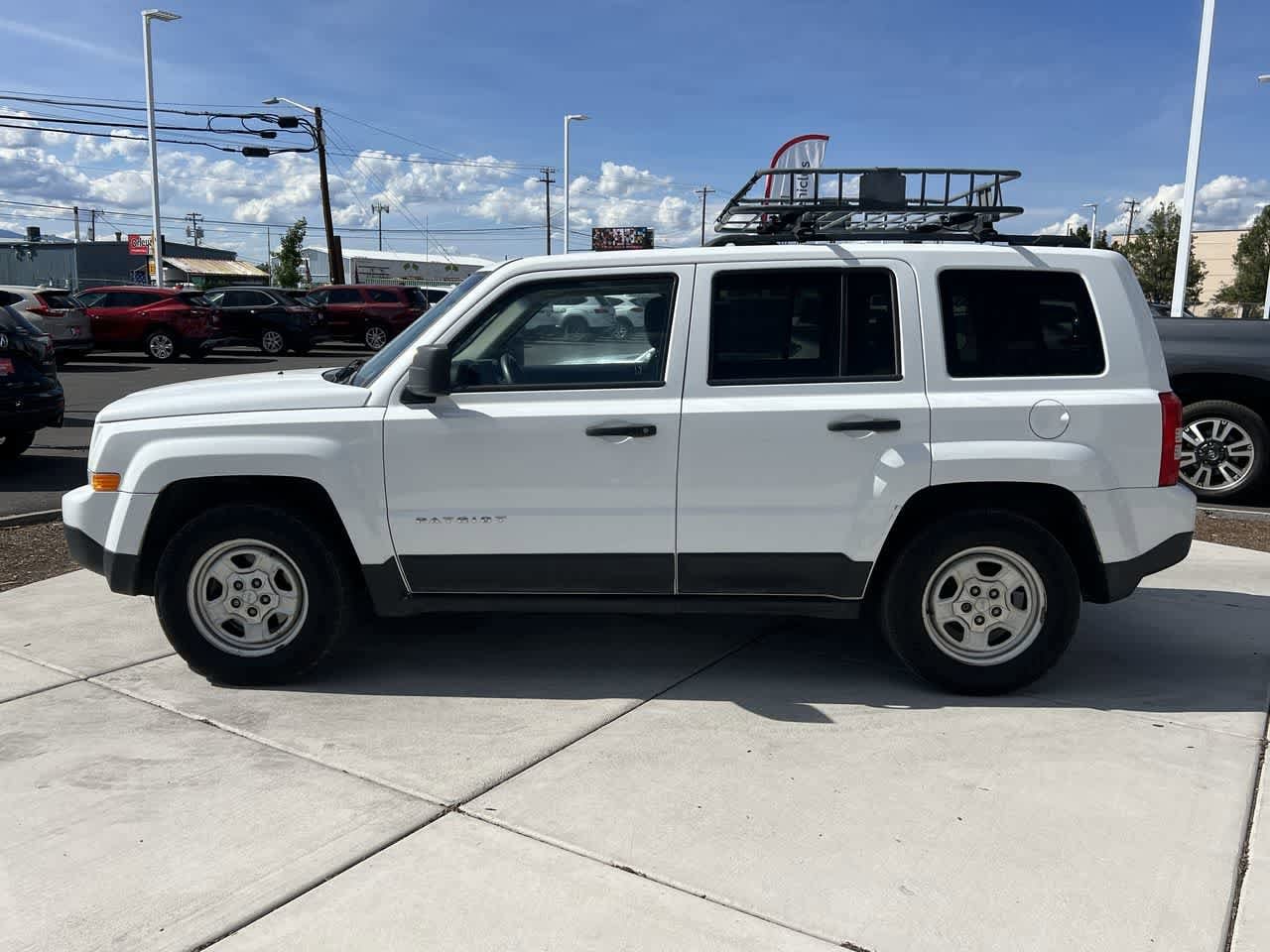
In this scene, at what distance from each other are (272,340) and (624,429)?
23.2 meters

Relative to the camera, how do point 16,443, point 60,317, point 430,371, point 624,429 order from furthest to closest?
point 60,317
point 16,443
point 624,429
point 430,371

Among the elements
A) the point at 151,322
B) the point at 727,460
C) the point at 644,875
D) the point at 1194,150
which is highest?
the point at 1194,150

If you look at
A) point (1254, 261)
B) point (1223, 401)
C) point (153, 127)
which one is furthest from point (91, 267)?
point (1223, 401)

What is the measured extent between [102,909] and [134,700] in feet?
5.26

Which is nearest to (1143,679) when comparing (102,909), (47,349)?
(102,909)

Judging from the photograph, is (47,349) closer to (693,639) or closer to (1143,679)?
(693,639)

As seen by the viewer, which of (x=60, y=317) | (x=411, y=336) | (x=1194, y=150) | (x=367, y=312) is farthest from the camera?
(x=367, y=312)

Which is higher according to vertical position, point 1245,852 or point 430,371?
point 430,371

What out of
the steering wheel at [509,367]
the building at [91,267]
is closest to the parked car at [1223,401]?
the steering wheel at [509,367]

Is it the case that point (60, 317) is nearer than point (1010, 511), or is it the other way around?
point (1010, 511)

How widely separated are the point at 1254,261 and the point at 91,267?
299ft

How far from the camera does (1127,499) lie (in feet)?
13.8

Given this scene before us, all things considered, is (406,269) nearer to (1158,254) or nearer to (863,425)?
(1158,254)

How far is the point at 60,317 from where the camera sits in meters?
20.4
